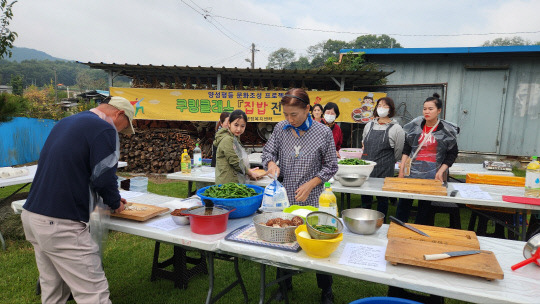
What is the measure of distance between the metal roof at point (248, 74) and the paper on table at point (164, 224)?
706 centimetres

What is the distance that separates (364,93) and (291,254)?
8.19m

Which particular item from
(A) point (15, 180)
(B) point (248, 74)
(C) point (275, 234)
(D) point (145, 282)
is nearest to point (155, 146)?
(B) point (248, 74)

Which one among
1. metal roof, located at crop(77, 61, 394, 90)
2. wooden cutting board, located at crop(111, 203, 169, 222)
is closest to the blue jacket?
wooden cutting board, located at crop(111, 203, 169, 222)

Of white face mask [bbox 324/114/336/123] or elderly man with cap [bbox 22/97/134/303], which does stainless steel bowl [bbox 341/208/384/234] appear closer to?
elderly man with cap [bbox 22/97/134/303]

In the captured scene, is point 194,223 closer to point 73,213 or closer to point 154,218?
point 154,218

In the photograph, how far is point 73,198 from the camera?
196cm

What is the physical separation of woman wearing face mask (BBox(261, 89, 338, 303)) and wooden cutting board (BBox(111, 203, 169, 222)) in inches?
40.2

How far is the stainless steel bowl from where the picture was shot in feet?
6.92

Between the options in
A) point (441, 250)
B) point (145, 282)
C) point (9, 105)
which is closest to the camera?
point (441, 250)

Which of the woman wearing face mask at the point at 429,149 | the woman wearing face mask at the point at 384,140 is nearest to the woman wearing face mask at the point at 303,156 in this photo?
the woman wearing face mask at the point at 429,149

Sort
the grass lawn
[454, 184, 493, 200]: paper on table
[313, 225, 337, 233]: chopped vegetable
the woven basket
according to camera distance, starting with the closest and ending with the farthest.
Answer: [313, 225, 337, 233]: chopped vegetable
the woven basket
the grass lawn
[454, 184, 493, 200]: paper on table

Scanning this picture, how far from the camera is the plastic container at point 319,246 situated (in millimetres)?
1688

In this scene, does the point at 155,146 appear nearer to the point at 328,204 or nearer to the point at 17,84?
the point at 328,204

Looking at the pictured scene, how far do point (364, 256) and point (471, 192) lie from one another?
8.10ft
